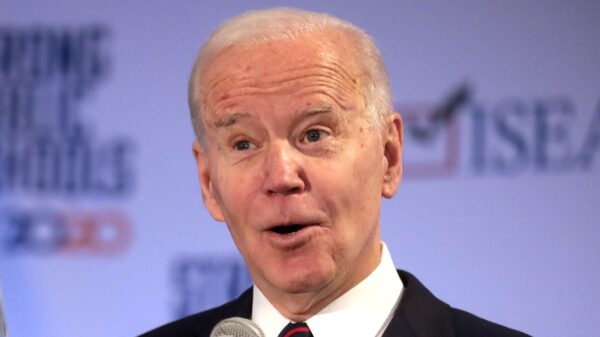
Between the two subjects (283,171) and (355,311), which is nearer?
(283,171)

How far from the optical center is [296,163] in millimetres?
1936

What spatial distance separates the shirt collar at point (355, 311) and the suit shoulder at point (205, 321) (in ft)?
0.36

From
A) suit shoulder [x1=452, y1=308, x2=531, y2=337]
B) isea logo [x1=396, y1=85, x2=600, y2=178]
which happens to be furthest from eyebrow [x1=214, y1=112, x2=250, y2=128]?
isea logo [x1=396, y1=85, x2=600, y2=178]

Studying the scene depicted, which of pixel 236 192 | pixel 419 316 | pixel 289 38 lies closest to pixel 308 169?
pixel 236 192

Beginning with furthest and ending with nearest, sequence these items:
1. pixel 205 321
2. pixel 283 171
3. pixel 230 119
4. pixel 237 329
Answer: pixel 205 321 < pixel 230 119 < pixel 283 171 < pixel 237 329

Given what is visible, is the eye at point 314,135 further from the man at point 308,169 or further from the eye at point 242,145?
the eye at point 242,145

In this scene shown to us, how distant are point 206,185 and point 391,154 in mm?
351

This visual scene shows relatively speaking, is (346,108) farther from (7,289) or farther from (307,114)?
(7,289)

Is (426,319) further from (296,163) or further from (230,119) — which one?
(230,119)

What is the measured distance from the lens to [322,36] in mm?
2047

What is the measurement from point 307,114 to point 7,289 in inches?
58.8

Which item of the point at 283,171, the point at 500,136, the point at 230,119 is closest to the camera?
the point at 283,171

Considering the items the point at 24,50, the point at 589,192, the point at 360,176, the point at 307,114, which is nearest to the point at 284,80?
the point at 307,114

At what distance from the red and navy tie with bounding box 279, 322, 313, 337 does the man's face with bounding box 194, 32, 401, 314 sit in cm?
6
